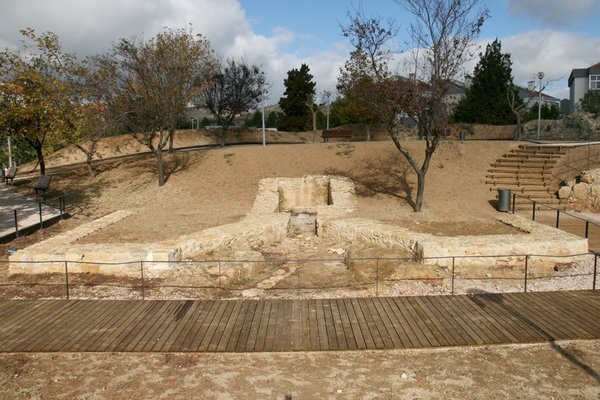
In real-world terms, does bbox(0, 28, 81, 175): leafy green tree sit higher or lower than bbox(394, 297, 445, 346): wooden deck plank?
higher

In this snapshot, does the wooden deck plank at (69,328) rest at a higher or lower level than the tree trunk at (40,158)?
lower

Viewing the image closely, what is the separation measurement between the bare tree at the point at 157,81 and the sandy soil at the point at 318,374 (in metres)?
17.0

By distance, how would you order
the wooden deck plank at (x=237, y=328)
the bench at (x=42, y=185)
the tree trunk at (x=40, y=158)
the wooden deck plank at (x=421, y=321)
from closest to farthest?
the wooden deck plank at (x=237, y=328), the wooden deck plank at (x=421, y=321), the bench at (x=42, y=185), the tree trunk at (x=40, y=158)

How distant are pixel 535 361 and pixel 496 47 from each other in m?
43.3

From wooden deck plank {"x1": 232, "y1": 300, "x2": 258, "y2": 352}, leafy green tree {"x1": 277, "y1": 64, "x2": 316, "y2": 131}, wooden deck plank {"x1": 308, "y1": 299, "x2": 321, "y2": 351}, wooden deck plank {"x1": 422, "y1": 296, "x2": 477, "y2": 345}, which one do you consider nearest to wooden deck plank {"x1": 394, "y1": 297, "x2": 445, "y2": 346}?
wooden deck plank {"x1": 422, "y1": 296, "x2": 477, "y2": 345}

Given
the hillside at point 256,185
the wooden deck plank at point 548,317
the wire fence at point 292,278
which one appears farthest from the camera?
the hillside at point 256,185

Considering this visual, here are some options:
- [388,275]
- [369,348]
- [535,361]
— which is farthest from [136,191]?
[535,361]

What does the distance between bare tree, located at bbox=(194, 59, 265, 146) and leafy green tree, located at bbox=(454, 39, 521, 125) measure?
65.7 ft

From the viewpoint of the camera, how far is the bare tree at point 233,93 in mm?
38219

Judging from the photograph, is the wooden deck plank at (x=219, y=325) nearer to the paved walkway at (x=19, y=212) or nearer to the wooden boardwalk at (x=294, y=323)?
the wooden boardwalk at (x=294, y=323)

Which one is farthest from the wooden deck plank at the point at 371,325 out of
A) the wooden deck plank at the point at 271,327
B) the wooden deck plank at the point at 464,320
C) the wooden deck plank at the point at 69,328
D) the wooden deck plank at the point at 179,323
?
the wooden deck plank at the point at 69,328

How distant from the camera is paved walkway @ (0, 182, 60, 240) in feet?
51.2

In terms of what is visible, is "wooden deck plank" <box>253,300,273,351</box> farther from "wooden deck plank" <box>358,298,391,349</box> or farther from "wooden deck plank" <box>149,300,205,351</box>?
"wooden deck plank" <box>358,298,391,349</box>

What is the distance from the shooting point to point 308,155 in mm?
26266
